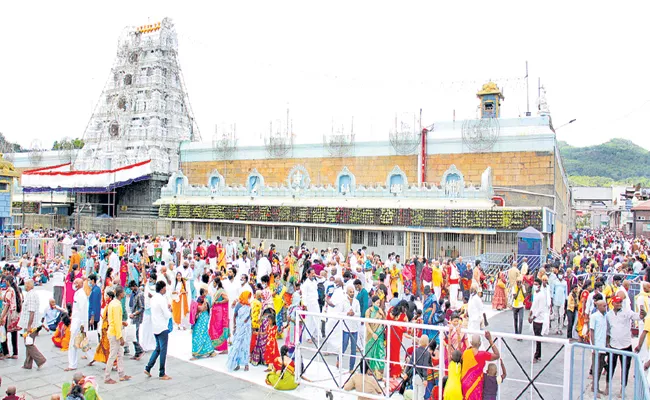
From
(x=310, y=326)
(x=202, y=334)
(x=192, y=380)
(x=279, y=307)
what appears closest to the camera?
(x=192, y=380)

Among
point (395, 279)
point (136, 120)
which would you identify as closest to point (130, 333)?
point (395, 279)

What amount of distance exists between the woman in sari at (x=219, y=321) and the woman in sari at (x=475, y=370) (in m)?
5.17

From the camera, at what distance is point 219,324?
397 inches

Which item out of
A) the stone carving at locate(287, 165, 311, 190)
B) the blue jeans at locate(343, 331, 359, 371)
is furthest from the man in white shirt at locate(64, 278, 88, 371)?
the stone carving at locate(287, 165, 311, 190)

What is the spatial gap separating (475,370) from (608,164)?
15742cm

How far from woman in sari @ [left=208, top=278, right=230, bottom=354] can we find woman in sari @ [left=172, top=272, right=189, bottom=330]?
2.60 metres

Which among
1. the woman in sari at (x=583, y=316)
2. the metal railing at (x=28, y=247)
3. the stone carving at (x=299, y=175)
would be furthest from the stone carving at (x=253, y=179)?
the woman in sari at (x=583, y=316)

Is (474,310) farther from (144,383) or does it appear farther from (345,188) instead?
(345,188)

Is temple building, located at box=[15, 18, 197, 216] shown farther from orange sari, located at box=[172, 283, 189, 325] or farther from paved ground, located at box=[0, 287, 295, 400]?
paved ground, located at box=[0, 287, 295, 400]

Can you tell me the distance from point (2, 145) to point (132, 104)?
3230cm

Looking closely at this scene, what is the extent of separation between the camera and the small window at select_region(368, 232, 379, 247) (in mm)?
24328

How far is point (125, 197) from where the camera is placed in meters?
36.8

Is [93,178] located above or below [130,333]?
above

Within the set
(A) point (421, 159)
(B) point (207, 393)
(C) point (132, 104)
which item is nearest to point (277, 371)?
(B) point (207, 393)
